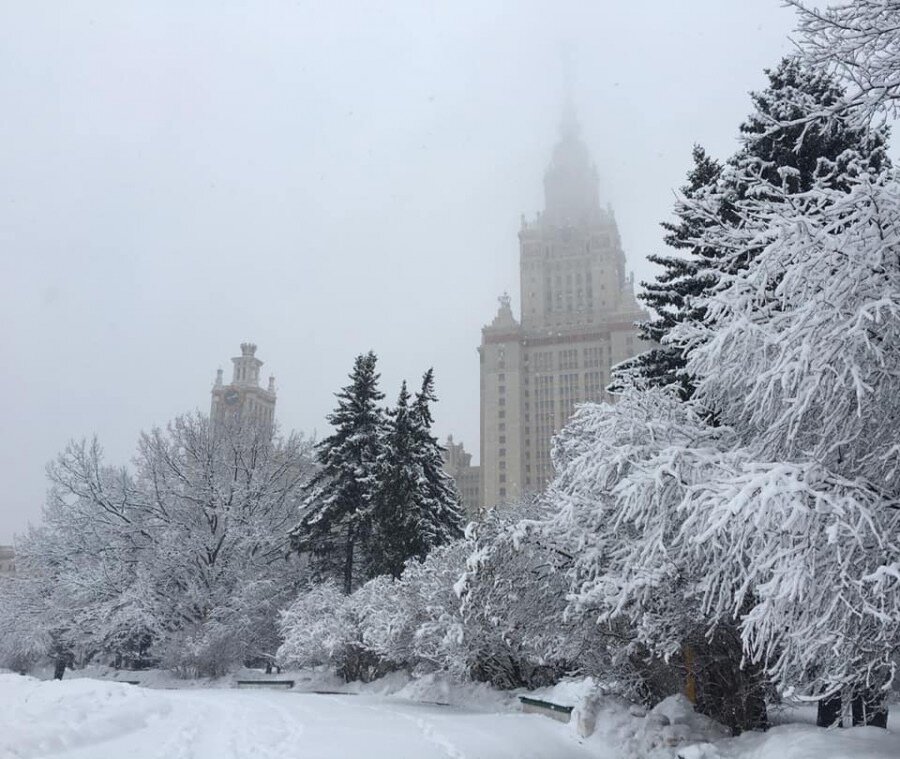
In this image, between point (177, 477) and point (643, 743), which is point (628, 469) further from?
point (177, 477)

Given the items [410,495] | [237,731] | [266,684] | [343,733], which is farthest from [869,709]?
[410,495]

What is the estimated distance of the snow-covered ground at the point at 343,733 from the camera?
8109 mm

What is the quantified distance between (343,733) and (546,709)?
4535 mm

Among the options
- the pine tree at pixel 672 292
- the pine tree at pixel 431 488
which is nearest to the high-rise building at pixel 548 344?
the pine tree at pixel 431 488

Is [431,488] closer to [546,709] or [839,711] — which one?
[546,709]

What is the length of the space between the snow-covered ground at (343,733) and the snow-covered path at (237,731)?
2 cm

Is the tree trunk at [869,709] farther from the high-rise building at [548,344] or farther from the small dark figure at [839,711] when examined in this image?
the high-rise building at [548,344]

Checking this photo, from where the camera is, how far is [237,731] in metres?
11.0

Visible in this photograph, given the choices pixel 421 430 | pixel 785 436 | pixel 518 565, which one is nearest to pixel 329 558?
pixel 421 430

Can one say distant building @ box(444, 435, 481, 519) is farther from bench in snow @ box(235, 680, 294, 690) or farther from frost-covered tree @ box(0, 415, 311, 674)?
bench in snow @ box(235, 680, 294, 690)

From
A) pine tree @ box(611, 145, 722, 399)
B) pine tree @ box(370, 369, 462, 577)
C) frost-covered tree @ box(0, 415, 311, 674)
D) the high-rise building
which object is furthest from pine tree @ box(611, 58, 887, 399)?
the high-rise building

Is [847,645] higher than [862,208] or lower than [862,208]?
lower

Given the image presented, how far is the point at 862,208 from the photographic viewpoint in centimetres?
690

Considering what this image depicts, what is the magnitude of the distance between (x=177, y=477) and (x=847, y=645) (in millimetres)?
28996
